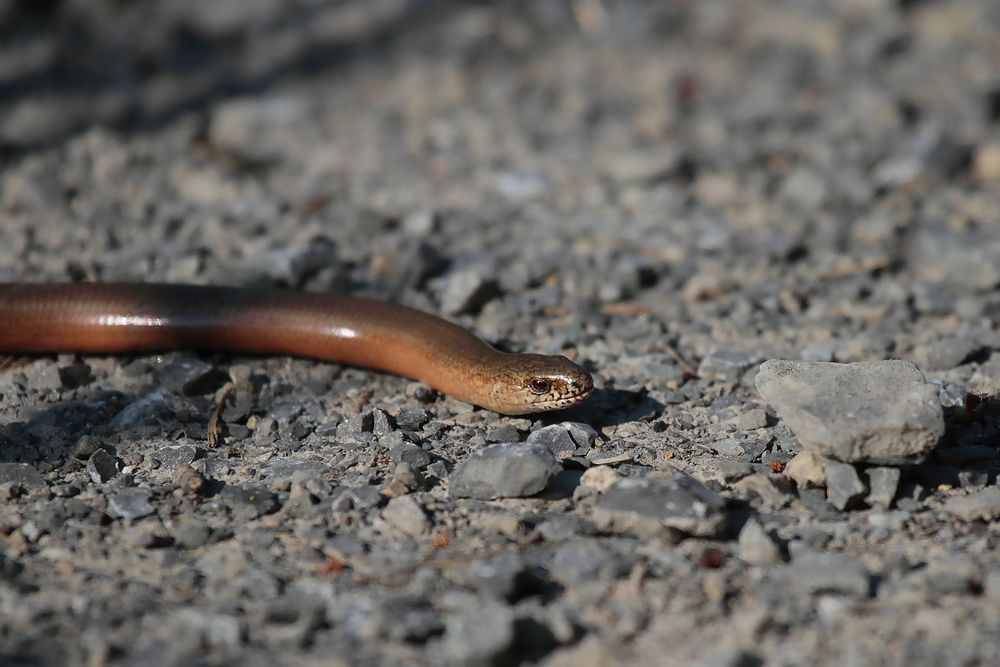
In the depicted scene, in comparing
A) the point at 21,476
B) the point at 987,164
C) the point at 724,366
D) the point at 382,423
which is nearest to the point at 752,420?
the point at 724,366

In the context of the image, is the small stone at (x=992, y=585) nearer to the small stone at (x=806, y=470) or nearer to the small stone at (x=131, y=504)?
the small stone at (x=806, y=470)

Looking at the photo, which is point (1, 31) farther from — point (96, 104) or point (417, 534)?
point (417, 534)

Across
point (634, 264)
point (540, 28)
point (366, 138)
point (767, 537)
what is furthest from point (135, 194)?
point (767, 537)

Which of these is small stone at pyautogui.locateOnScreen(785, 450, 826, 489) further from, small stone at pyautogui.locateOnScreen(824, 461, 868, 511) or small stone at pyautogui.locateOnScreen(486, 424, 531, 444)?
small stone at pyautogui.locateOnScreen(486, 424, 531, 444)

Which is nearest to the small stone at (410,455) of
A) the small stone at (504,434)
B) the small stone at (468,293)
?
the small stone at (504,434)

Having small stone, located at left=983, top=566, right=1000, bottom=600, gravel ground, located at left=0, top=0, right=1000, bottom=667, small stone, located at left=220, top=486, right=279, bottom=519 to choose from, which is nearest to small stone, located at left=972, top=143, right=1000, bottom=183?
gravel ground, located at left=0, top=0, right=1000, bottom=667

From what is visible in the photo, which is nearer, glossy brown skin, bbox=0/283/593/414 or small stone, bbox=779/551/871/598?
small stone, bbox=779/551/871/598
